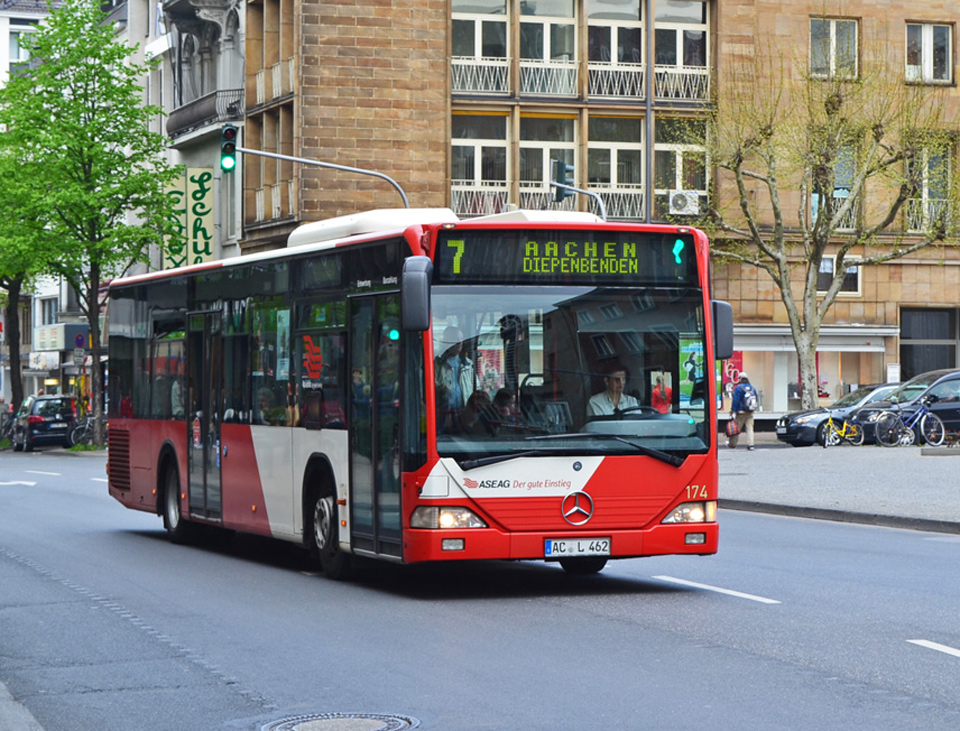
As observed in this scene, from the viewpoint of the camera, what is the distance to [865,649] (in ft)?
33.0

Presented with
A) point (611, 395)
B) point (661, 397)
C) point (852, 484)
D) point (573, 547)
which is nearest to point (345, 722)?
point (573, 547)

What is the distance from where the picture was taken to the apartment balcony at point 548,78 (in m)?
50.0

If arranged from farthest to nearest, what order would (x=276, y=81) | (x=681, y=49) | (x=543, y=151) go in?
(x=276, y=81) → (x=681, y=49) → (x=543, y=151)

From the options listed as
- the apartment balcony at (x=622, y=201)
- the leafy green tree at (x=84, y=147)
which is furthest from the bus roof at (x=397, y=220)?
the leafy green tree at (x=84, y=147)

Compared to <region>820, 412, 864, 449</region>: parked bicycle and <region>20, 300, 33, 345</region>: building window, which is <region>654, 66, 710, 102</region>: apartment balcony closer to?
<region>820, 412, 864, 449</region>: parked bicycle

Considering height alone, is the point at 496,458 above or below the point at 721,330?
below

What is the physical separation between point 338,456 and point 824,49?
37863 millimetres

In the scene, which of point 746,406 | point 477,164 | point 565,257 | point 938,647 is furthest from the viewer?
point 477,164

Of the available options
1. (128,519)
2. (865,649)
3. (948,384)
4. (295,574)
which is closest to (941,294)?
(948,384)

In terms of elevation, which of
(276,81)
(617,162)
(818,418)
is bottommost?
(818,418)

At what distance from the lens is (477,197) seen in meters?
49.9

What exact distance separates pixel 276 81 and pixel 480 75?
603 cm

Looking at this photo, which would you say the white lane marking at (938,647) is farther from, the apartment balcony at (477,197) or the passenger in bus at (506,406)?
the apartment balcony at (477,197)

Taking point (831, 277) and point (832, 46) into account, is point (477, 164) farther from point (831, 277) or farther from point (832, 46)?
point (831, 277)
